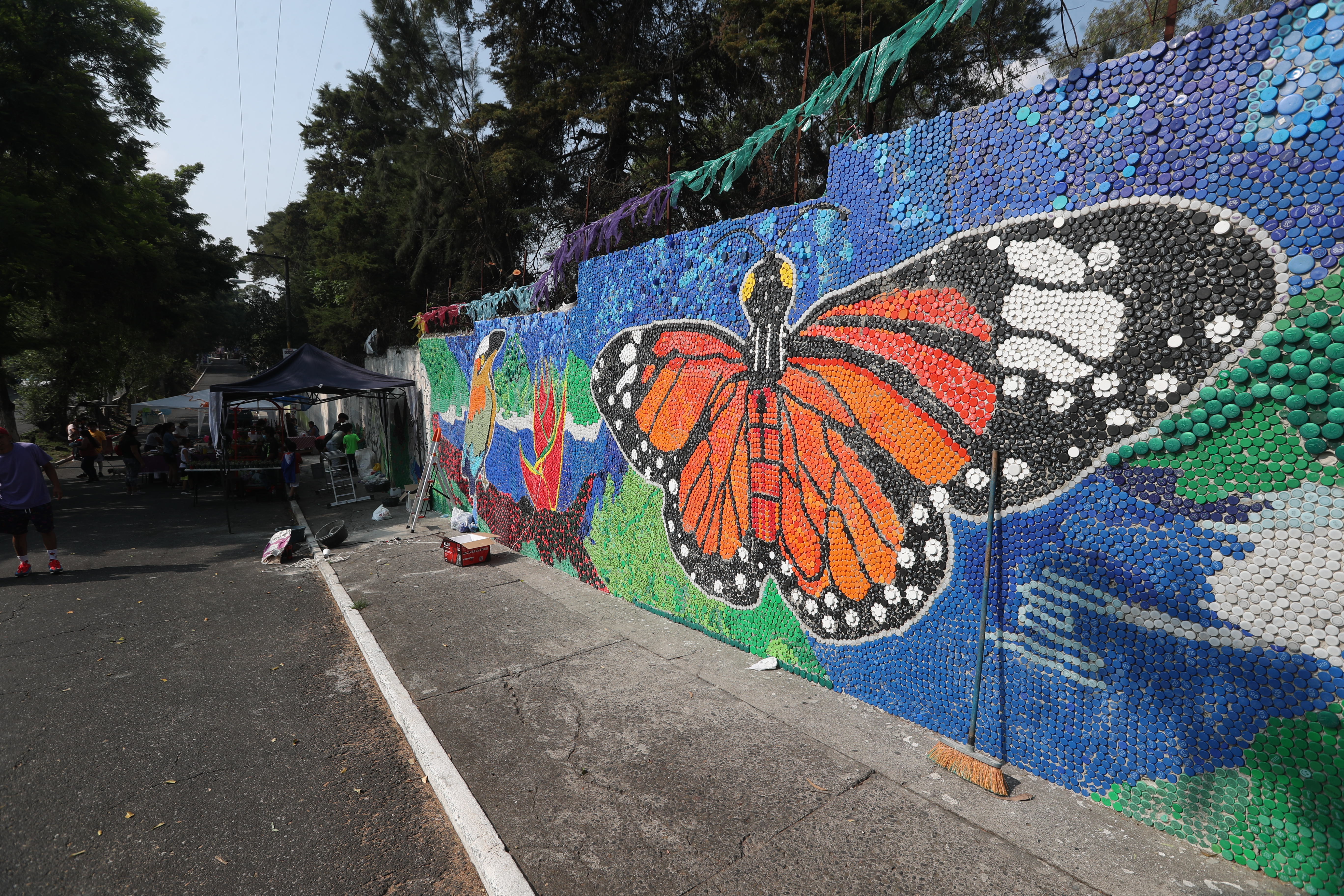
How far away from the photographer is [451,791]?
3.27 meters

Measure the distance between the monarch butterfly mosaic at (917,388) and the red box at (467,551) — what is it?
135 inches

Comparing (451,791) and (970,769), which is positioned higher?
(970,769)

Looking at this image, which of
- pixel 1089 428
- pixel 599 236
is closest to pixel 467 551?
pixel 599 236

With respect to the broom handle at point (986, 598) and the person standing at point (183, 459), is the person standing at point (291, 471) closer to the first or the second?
the person standing at point (183, 459)

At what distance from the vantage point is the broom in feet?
10.2

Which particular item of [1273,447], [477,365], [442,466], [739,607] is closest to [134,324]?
[442,466]

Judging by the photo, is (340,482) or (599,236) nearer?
(599,236)

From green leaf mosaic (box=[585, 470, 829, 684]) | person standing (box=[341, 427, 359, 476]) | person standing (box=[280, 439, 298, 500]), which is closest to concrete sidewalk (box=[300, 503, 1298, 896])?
green leaf mosaic (box=[585, 470, 829, 684])

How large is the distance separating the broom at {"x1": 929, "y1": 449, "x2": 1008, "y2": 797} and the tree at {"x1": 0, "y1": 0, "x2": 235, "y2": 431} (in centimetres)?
1614

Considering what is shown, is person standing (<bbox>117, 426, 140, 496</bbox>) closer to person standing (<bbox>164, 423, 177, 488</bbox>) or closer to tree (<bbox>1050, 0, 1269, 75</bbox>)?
person standing (<bbox>164, 423, 177, 488</bbox>)

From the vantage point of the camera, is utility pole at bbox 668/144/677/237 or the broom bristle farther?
utility pole at bbox 668/144/677/237

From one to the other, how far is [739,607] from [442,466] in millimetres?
8195

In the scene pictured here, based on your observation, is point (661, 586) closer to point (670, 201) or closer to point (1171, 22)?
point (670, 201)

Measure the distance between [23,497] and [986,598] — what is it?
34.4 feet
